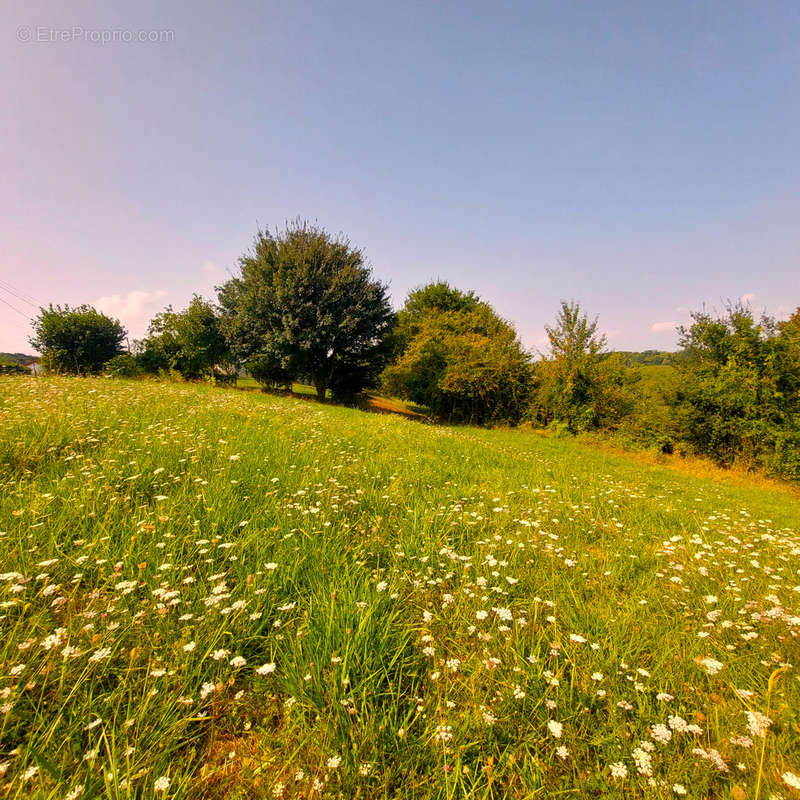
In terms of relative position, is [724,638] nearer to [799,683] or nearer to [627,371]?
[799,683]

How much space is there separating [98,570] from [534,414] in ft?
83.7

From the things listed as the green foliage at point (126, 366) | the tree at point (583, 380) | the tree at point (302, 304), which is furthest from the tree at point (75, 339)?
the tree at point (583, 380)

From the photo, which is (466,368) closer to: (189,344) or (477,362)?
(477,362)

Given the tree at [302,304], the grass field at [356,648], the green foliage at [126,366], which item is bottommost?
the grass field at [356,648]

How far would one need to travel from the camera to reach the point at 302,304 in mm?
22250

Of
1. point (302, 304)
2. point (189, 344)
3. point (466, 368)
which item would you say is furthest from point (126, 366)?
point (466, 368)

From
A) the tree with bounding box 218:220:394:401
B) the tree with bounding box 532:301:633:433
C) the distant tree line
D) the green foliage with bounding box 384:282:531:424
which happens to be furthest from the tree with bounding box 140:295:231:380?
the tree with bounding box 532:301:633:433

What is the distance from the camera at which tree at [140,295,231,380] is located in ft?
95.1

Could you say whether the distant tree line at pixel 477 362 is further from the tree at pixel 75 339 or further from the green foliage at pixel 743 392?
A: the tree at pixel 75 339

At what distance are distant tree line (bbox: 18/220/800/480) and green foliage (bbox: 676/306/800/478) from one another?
0.05m

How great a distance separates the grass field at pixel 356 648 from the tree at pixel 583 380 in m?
19.1

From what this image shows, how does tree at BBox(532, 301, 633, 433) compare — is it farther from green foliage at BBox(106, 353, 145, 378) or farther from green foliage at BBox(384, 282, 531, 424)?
green foliage at BBox(106, 353, 145, 378)

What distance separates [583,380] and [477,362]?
290 inches

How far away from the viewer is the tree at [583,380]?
848 inches
